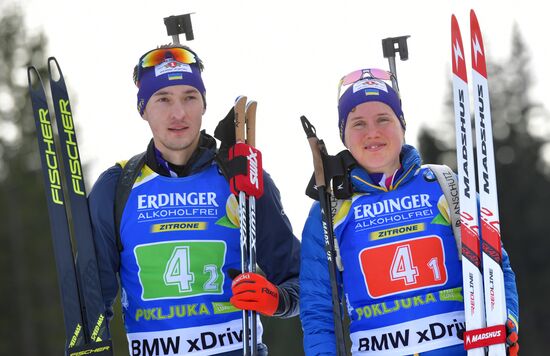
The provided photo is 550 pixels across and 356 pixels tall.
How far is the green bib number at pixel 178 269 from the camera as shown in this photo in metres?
5.79

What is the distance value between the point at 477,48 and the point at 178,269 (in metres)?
2.12

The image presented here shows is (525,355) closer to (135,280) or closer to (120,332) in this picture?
(120,332)

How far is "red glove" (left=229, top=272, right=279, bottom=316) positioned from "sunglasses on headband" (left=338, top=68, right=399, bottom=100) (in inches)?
46.8

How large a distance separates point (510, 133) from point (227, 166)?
38180mm

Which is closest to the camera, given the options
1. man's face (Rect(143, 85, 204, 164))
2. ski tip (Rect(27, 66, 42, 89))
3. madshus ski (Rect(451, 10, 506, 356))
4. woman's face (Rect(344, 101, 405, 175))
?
madshus ski (Rect(451, 10, 506, 356))

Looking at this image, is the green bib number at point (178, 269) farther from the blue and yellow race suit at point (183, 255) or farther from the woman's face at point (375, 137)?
the woman's face at point (375, 137)

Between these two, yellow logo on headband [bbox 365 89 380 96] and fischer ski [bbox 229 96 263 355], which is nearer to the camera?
fischer ski [bbox 229 96 263 355]

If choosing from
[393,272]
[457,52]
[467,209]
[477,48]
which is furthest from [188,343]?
[477,48]

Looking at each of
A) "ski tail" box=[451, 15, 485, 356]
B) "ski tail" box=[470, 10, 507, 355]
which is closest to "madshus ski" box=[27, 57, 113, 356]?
"ski tail" box=[451, 15, 485, 356]

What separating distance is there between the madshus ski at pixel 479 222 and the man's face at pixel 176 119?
4.86ft

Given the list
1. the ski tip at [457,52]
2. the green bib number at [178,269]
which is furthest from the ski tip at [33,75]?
the ski tip at [457,52]

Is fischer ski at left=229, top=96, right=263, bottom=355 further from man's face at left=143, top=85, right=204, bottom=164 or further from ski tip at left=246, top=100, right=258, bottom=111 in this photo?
man's face at left=143, top=85, right=204, bottom=164

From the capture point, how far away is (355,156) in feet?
18.9

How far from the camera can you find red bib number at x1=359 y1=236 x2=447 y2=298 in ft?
18.2
